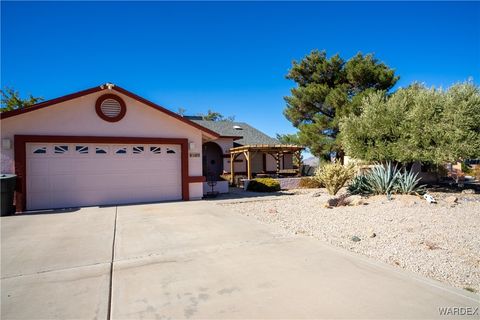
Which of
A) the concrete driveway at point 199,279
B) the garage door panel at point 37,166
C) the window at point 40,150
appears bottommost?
the concrete driveway at point 199,279

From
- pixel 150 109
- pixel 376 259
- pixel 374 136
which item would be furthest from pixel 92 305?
pixel 374 136

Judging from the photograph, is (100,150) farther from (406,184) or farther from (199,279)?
(406,184)

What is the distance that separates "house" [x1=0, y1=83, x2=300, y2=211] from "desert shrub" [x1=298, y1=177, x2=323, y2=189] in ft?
24.8

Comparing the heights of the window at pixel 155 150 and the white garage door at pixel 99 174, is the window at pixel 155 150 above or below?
above

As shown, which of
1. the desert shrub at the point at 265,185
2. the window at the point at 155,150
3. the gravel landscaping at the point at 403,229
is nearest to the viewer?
the gravel landscaping at the point at 403,229

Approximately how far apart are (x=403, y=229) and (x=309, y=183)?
11399 millimetres

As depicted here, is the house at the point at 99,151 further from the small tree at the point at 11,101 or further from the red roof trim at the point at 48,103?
the small tree at the point at 11,101

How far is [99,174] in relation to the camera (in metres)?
11.6

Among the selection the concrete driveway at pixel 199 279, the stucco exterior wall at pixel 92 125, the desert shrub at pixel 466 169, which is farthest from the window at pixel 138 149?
the desert shrub at pixel 466 169

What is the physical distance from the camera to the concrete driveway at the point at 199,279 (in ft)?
11.2

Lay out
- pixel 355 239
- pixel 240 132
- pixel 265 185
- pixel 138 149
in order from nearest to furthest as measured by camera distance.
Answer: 1. pixel 355 239
2. pixel 138 149
3. pixel 265 185
4. pixel 240 132

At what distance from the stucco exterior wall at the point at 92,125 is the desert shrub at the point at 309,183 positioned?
751 cm

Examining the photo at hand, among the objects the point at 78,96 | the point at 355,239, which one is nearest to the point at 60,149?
the point at 78,96

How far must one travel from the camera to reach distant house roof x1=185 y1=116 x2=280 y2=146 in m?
24.5
